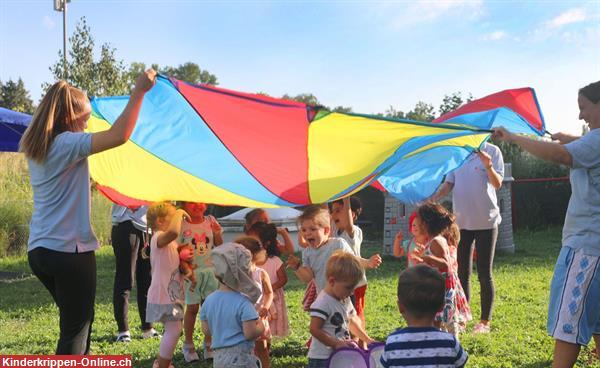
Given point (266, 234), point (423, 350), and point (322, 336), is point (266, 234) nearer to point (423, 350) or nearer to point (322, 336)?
point (322, 336)

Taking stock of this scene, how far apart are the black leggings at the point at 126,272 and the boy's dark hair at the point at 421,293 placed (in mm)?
3363

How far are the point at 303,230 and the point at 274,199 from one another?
356 millimetres

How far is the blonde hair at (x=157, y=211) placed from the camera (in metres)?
4.24

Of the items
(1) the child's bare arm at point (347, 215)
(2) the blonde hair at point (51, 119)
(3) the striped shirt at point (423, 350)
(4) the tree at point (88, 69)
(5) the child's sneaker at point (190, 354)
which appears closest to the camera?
(3) the striped shirt at point (423, 350)

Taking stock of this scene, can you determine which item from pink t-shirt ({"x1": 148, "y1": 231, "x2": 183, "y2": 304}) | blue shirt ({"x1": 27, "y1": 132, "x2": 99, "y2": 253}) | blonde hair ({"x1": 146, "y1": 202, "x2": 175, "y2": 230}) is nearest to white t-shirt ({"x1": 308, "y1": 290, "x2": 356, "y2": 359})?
blue shirt ({"x1": 27, "y1": 132, "x2": 99, "y2": 253})

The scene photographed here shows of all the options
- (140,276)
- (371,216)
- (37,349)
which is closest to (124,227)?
(140,276)

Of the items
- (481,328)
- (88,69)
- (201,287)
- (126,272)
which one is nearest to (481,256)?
(481,328)

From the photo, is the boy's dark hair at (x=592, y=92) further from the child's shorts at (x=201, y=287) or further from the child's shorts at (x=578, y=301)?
the child's shorts at (x=201, y=287)

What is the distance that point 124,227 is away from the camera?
5.34 meters

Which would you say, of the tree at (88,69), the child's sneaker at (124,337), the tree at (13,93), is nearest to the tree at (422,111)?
the tree at (88,69)

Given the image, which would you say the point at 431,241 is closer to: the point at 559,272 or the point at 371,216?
the point at 559,272

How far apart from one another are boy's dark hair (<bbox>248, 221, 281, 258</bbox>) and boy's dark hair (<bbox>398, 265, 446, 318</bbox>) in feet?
5.84

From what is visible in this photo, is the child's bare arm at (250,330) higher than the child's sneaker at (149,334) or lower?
higher

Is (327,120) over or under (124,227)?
over
